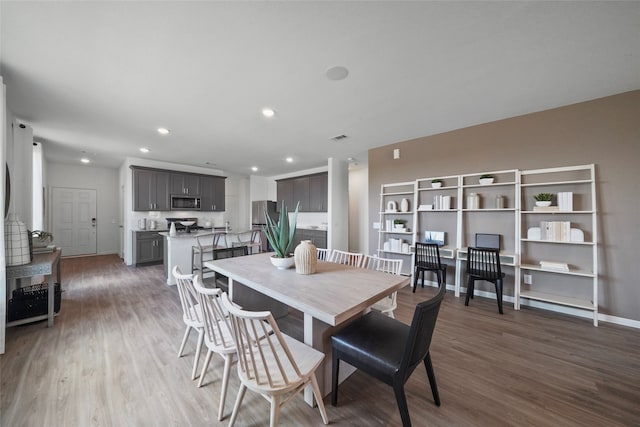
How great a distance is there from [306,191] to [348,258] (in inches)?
173

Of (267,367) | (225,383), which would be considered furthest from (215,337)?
(267,367)

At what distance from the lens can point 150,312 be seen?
9.53 feet

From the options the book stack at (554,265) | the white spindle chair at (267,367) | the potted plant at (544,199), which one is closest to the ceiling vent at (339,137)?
the potted plant at (544,199)

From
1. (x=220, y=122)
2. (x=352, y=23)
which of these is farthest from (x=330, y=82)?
(x=220, y=122)

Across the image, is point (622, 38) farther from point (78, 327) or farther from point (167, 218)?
point (167, 218)

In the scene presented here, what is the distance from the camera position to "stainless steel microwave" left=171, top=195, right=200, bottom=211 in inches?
244

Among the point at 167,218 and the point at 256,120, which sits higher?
the point at 256,120

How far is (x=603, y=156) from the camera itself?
2773mm

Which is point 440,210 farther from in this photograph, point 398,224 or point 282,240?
point 282,240

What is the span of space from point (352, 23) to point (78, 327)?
408 cm

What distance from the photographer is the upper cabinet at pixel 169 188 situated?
557 centimetres

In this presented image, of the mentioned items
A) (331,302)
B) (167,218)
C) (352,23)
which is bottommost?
(331,302)

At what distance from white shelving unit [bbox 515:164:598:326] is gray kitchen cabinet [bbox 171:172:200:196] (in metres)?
7.31

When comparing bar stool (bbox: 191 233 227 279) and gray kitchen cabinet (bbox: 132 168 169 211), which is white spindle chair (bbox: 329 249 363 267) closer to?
bar stool (bbox: 191 233 227 279)
